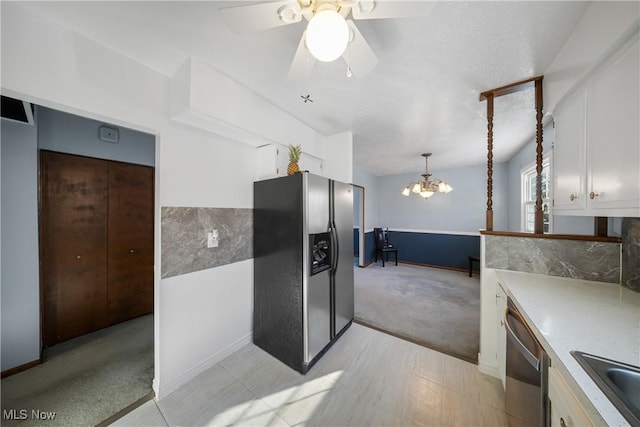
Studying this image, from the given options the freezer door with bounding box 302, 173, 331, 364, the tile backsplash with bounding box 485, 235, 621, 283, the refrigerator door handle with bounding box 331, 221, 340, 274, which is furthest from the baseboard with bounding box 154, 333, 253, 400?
the tile backsplash with bounding box 485, 235, 621, 283

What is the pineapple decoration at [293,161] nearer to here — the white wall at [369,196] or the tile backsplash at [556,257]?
the tile backsplash at [556,257]

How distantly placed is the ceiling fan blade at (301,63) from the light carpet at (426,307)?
265 cm

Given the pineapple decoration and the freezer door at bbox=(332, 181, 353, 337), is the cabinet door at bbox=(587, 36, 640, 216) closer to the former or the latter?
the freezer door at bbox=(332, 181, 353, 337)

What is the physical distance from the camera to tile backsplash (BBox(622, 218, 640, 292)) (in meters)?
1.23

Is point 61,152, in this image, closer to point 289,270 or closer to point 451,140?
point 289,270

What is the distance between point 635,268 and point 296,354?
237 centimetres

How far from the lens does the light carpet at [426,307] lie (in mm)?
2244

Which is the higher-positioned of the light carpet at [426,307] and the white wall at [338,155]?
the white wall at [338,155]

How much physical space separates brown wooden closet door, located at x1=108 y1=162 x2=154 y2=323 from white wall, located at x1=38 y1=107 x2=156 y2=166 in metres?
0.12

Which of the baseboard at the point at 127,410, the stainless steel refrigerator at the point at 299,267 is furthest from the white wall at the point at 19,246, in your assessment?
the stainless steel refrigerator at the point at 299,267

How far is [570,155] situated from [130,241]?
417 cm

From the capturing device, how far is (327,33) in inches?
29.7

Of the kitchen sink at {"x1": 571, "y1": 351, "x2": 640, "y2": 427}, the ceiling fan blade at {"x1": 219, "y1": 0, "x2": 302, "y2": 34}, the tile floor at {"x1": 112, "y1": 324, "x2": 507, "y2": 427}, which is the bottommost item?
Answer: the tile floor at {"x1": 112, "y1": 324, "x2": 507, "y2": 427}

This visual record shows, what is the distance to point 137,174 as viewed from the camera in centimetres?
253
